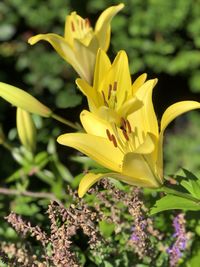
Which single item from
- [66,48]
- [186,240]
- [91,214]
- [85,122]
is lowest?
[186,240]

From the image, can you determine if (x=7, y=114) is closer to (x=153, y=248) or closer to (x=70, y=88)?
(x=70, y=88)

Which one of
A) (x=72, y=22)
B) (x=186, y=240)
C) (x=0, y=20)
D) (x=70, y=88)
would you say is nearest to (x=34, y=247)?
(x=186, y=240)

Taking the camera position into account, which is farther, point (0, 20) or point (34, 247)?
point (0, 20)

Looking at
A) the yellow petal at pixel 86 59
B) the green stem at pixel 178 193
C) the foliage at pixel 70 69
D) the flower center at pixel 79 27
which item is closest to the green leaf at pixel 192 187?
the green stem at pixel 178 193

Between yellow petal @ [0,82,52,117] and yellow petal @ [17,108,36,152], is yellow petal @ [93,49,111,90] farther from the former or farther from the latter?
yellow petal @ [17,108,36,152]

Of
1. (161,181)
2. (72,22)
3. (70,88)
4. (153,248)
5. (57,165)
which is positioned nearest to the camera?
(161,181)

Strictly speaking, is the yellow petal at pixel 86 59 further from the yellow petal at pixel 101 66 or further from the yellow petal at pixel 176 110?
the yellow petal at pixel 176 110

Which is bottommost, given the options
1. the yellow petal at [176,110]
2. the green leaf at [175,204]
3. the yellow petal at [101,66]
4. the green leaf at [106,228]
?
the green leaf at [106,228]
